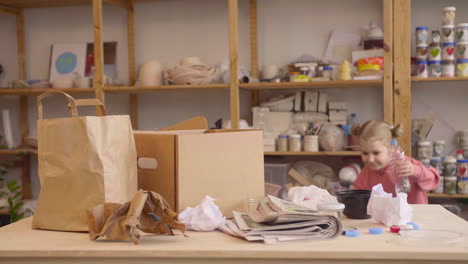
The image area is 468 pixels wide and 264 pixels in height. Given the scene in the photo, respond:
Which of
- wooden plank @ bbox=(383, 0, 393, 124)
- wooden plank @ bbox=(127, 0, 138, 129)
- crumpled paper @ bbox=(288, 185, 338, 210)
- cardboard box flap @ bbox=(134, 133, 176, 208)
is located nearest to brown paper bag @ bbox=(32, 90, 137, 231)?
cardboard box flap @ bbox=(134, 133, 176, 208)

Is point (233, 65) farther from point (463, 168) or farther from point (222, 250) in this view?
point (222, 250)

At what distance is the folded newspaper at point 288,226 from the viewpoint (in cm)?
140

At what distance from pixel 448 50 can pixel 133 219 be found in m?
2.48

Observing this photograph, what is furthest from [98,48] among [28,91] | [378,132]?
[378,132]

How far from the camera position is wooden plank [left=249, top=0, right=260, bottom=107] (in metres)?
3.87

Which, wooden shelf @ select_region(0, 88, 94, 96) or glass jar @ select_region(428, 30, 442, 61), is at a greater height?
glass jar @ select_region(428, 30, 442, 61)

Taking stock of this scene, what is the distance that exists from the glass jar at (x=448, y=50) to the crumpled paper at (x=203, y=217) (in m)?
2.22

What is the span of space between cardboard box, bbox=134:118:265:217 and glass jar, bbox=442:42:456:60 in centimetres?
195

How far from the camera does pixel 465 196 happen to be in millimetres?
3281

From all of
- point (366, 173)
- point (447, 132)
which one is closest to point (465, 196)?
point (447, 132)

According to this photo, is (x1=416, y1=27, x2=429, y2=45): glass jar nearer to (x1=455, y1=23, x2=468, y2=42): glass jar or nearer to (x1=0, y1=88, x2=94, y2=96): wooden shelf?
(x1=455, y1=23, x2=468, y2=42): glass jar

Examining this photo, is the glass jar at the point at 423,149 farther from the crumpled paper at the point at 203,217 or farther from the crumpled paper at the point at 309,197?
the crumpled paper at the point at 203,217

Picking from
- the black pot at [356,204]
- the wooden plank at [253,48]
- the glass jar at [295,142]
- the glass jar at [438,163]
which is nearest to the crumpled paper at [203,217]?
the black pot at [356,204]

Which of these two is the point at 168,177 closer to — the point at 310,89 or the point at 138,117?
the point at 310,89
